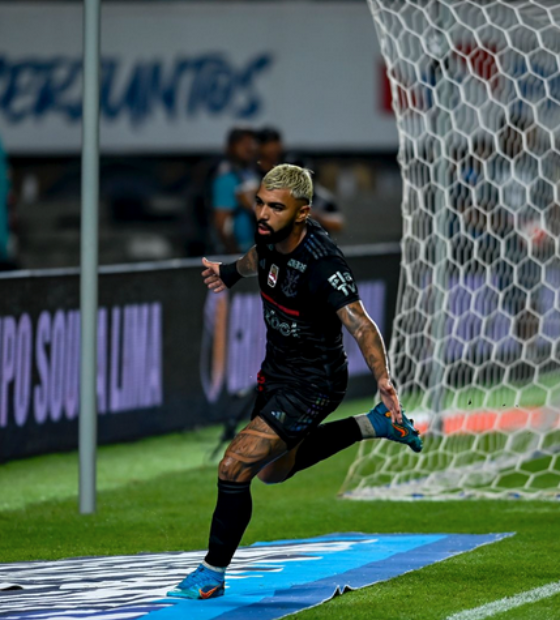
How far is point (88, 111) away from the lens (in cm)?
802

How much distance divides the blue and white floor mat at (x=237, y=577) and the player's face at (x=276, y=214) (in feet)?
4.52

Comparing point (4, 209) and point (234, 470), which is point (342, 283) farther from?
point (4, 209)

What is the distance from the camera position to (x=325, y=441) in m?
6.33

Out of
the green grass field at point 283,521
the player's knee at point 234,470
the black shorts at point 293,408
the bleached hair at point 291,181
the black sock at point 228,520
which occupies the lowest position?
the green grass field at point 283,521

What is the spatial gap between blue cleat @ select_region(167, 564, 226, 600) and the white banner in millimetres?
16597

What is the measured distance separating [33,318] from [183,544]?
2908 mm

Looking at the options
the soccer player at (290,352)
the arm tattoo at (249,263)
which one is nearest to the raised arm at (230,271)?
the arm tattoo at (249,263)

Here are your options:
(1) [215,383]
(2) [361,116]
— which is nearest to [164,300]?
(1) [215,383]

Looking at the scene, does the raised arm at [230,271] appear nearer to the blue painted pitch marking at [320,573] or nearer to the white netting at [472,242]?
the blue painted pitch marking at [320,573]

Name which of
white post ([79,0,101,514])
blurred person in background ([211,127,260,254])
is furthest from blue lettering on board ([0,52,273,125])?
white post ([79,0,101,514])

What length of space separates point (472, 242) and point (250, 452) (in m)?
4.79

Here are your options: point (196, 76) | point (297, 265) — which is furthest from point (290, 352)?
point (196, 76)

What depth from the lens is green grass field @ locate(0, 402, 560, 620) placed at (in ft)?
19.7

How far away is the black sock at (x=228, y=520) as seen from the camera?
5797 millimetres
